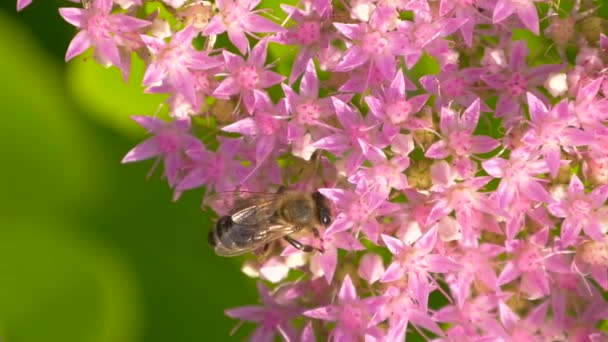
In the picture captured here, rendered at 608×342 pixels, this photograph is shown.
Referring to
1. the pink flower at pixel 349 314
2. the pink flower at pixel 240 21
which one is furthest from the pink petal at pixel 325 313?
the pink flower at pixel 240 21

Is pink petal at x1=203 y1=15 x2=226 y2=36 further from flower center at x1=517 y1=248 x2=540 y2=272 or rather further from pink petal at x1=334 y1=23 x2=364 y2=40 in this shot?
flower center at x1=517 y1=248 x2=540 y2=272

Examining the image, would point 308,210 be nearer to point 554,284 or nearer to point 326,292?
point 326,292

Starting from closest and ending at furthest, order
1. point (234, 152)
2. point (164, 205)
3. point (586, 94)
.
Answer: point (586, 94), point (234, 152), point (164, 205)

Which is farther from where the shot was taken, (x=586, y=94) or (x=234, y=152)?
(x=234, y=152)

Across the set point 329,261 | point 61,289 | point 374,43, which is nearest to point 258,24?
point 374,43

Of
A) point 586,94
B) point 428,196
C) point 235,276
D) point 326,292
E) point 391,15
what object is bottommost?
point 235,276

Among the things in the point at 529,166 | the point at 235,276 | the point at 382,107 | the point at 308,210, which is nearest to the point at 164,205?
the point at 235,276

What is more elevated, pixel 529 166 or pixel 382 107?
pixel 382 107
